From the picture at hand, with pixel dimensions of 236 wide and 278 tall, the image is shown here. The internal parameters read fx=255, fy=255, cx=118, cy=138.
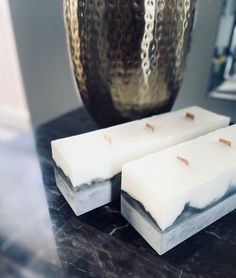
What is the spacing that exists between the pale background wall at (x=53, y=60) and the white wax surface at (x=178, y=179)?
0.35 metres

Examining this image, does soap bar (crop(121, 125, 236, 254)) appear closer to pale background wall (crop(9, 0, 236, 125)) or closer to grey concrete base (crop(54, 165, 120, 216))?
grey concrete base (crop(54, 165, 120, 216))

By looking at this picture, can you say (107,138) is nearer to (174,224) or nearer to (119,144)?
(119,144)

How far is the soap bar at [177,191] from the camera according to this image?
0.27m

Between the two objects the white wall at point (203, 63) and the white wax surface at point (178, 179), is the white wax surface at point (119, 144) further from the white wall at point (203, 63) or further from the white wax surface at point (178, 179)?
the white wall at point (203, 63)

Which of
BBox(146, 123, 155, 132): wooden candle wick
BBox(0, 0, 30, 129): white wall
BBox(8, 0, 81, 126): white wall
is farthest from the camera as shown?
BBox(0, 0, 30, 129): white wall

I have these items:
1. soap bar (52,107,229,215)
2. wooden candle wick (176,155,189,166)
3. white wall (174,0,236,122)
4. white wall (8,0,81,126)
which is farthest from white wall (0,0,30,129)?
wooden candle wick (176,155,189,166)

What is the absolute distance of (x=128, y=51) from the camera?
374mm

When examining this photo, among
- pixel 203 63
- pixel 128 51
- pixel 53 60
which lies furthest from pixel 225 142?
pixel 53 60

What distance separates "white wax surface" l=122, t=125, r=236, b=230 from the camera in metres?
0.26

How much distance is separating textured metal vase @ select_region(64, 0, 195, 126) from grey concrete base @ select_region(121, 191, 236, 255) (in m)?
0.18

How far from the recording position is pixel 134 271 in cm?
27

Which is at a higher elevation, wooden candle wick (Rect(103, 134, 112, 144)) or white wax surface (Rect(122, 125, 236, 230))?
wooden candle wick (Rect(103, 134, 112, 144))

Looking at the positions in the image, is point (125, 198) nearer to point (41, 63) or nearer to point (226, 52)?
point (226, 52)

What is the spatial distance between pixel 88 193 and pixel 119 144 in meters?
0.08
